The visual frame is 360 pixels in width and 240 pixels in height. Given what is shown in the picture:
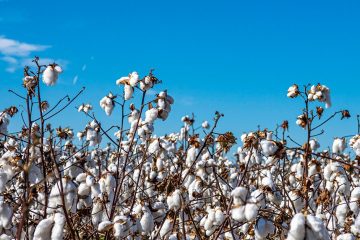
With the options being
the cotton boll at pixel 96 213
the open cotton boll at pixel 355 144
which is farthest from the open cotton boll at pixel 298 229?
the open cotton boll at pixel 355 144

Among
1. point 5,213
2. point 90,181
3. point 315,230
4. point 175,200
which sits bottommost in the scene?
point 315,230

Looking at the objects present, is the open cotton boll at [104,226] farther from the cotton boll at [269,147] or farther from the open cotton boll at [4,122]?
the open cotton boll at [4,122]

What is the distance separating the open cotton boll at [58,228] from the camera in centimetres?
294

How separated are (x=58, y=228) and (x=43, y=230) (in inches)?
3.6

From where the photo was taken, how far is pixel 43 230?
2988mm

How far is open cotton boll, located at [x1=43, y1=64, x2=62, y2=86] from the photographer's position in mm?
4328

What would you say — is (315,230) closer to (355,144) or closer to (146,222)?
(146,222)

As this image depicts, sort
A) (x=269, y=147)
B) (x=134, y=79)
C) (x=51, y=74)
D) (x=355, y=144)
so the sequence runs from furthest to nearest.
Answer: (x=355, y=144) → (x=134, y=79) → (x=51, y=74) → (x=269, y=147)

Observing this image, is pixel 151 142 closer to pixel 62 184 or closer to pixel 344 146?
pixel 344 146

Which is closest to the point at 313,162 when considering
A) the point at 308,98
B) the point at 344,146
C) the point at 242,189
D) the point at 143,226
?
the point at 308,98

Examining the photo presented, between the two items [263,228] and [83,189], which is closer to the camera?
[263,228]

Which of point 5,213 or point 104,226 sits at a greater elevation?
point 5,213

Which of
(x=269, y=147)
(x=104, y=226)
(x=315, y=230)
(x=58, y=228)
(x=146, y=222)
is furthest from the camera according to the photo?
(x=146, y=222)

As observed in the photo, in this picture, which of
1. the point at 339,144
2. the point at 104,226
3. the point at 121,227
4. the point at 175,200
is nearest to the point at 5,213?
the point at 104,226
